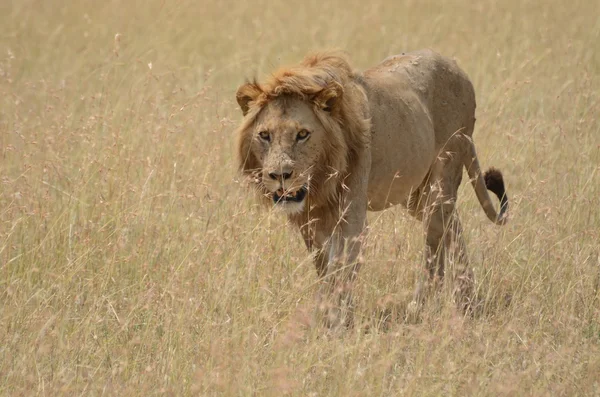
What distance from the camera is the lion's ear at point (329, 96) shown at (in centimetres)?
493

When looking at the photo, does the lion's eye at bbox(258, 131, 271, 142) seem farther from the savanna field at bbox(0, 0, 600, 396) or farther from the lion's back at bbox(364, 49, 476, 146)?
the lion's back at bbox(364, 49, 476, 146)

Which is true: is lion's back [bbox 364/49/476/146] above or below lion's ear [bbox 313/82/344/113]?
below

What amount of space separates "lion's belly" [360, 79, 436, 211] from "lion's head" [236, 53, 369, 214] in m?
0.25

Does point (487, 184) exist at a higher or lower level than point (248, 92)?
lower

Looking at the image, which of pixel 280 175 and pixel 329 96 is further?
pixel 329 96

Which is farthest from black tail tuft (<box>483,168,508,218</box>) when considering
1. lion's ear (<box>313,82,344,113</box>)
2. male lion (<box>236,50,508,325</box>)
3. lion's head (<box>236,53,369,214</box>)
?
lion's ear (<box>313,82,344,113</box>)

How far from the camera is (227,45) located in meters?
12.4

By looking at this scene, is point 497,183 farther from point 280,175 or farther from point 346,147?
point 280,175

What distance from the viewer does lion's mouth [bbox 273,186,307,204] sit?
15.8ft

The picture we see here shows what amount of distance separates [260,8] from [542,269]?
A: 9.72 m

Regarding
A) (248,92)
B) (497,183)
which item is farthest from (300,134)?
(497,183)

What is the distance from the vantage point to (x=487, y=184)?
6262 mm

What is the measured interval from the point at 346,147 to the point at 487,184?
1526 millimetres

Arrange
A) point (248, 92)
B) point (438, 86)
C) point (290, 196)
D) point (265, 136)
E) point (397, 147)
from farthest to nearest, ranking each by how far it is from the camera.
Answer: point (438, 86)
point (397, 147)
point (248, 92)
point (265, 136)
point (290, 196)
